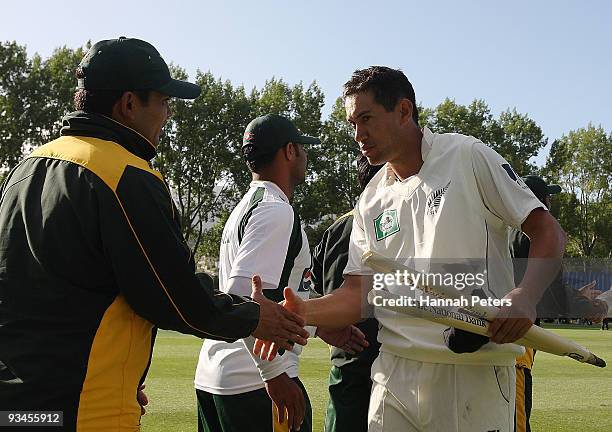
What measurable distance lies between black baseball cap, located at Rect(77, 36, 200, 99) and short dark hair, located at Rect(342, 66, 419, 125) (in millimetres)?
1182

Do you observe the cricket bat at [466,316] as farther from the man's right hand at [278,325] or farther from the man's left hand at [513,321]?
the man's right hand at [278,325]

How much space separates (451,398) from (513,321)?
0.59m

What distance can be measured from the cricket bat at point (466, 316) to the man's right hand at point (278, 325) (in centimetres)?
58

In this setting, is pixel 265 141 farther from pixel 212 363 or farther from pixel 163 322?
pixel 163 322

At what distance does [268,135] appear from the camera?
18.4 feet

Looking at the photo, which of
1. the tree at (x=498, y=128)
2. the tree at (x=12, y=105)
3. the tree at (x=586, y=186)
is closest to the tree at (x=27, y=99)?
the tree at (x=12, y=105)

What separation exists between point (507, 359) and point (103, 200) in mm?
2036

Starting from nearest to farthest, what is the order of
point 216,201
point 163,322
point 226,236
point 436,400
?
point 163,322 → point 436,400 → point 226,236 → point 216,201

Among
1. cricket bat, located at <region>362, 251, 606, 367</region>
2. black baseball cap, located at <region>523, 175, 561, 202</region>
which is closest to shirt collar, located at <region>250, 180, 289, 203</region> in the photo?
cricket bat, located at <region>362, 251, 606, 367</region>

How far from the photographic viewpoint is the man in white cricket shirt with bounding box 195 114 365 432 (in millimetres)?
4855

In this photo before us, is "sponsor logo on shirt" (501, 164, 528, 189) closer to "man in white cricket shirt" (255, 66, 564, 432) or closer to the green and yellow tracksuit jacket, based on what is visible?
"man in white cricket shirt" (255, 66, 564, 432)

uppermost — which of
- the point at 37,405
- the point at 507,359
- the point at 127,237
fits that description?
the point at 127,237

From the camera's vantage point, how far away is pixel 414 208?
4055 mm

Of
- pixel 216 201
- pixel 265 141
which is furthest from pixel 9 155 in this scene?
pixel 265 141
